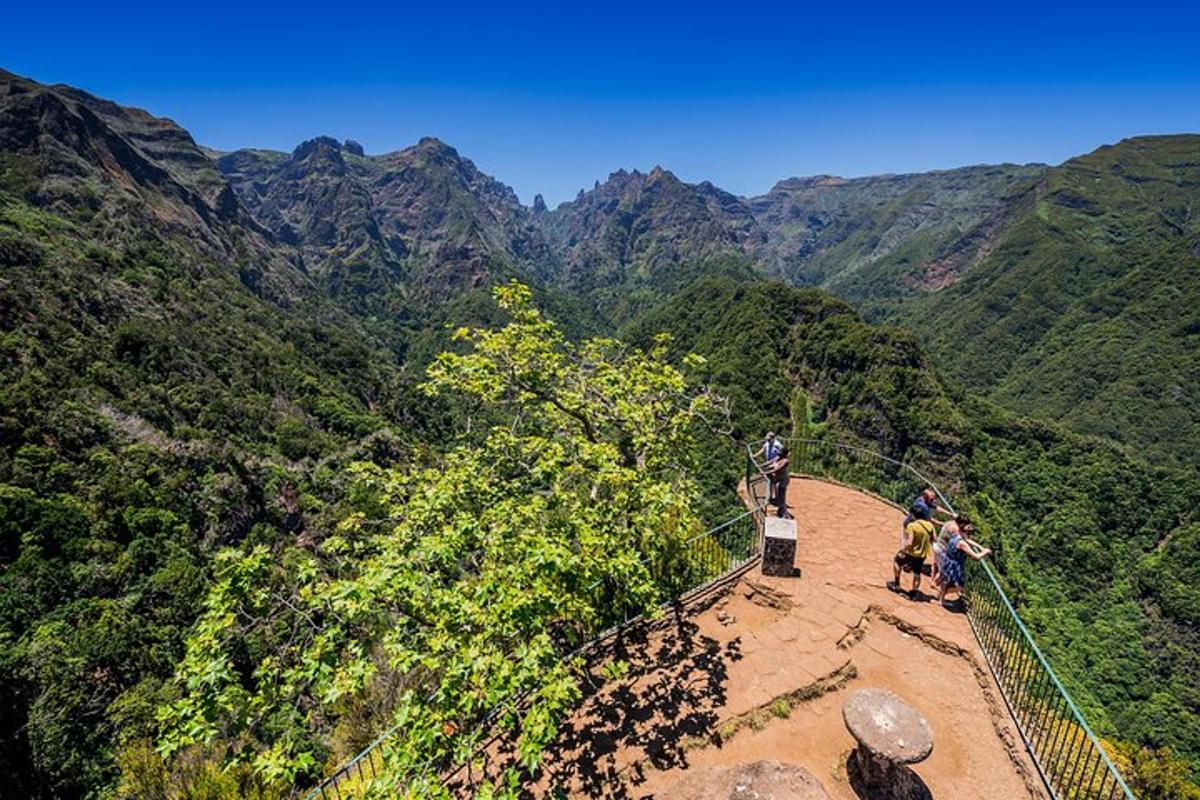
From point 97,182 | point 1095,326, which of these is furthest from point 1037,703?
point 1095,326

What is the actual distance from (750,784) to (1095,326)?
596 ft

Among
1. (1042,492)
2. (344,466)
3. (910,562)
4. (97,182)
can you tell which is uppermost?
(97,182)

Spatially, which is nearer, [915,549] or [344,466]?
[915,549]

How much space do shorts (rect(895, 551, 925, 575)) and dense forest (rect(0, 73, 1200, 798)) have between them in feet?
15.5

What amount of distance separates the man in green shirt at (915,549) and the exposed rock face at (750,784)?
585 cm

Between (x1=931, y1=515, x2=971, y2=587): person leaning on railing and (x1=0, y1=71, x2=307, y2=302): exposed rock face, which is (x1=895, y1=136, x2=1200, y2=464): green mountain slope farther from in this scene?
(x1=0, y1=71, x2=307, y2=302): exposed rock face

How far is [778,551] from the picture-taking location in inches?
467

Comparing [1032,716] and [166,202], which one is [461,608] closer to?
[1032,716]

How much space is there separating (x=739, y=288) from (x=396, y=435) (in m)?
99.5

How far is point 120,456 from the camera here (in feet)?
150

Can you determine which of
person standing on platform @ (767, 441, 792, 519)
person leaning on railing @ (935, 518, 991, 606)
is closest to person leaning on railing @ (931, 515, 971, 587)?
person leaning on railing @ (935, 518, 991, 606)

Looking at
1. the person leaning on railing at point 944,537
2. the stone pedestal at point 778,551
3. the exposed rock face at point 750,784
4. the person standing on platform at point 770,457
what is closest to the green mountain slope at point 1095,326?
the person leaning on railing at point 944,537

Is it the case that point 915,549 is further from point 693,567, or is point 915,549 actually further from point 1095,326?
point 1095,326

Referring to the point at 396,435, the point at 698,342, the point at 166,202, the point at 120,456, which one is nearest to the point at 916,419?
the point at 698,342
